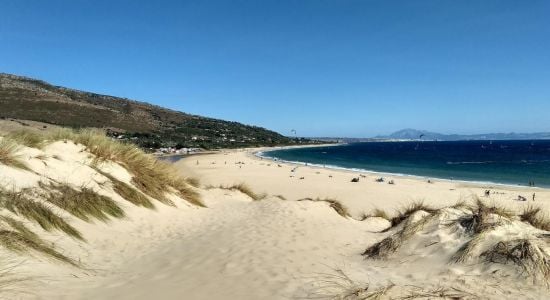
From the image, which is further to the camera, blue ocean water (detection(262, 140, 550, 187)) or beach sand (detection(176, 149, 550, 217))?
blue ocean water (detection(262, 140, 550, 187))

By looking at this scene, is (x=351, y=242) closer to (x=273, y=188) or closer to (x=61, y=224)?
(x=61, y=224)

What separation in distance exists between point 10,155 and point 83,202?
1917mm

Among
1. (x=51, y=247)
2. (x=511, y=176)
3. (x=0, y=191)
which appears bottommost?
(x=511, y=176)

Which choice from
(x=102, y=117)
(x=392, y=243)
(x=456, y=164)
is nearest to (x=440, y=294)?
(x=392, y=243)

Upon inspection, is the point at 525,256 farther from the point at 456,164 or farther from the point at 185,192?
the point at 456,164

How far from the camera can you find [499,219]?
5.83 metres

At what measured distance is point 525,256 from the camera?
15.5 ft

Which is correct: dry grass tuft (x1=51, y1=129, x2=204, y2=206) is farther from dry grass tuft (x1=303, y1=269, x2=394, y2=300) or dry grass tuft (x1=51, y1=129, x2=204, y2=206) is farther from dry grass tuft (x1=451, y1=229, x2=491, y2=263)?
dry grass tuft (x1=451, y1=229, x2=491, y2=263)

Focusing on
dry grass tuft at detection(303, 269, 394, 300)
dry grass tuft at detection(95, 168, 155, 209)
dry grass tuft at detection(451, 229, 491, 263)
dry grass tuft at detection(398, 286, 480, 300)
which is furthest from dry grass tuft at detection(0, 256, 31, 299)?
dry grass tuft at detection(95, 168, 155, 209)

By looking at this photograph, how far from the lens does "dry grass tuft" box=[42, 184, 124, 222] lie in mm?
8711

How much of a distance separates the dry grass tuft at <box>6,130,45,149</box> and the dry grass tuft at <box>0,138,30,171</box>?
3.88 ft

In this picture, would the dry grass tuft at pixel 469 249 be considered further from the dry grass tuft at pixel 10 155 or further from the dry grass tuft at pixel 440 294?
the dry grass tuft at pixel 10 155

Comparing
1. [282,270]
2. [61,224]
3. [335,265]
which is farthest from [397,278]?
[61,224]

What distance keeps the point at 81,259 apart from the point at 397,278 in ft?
16.3
